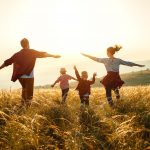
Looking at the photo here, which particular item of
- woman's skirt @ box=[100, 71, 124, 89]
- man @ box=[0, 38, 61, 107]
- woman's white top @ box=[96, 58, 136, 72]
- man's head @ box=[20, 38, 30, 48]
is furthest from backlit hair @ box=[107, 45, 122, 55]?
man's head @ box=[20, 38, 30, 48]

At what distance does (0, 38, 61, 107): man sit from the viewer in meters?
11.9

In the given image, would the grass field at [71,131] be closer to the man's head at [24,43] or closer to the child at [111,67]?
the man's head at [24,43]

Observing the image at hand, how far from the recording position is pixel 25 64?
1203cm

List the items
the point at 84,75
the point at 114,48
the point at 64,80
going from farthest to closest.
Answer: the point at 64,80
the point at 84,75
the point at 114,48

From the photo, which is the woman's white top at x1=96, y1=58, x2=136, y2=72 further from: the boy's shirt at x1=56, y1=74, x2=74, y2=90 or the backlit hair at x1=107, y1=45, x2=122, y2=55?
the boy's shirt at x1=56, y1=74, x2=74, y2=90

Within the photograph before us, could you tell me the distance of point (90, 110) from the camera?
34.0ft

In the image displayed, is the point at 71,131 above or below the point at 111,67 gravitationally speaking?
below

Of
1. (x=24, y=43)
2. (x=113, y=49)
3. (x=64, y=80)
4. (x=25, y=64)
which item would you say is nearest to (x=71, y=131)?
(x=25, y=64)

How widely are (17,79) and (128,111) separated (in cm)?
350

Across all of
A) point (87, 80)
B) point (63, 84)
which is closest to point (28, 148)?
point (87, 80)

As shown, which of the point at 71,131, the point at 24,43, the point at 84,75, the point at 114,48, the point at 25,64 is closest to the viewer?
the point at 71,131

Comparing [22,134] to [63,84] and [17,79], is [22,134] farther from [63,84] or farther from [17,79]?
[63,84]

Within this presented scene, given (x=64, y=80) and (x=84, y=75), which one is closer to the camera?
(x=84, y=75)

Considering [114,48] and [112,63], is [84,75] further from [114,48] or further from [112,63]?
[114,48]
